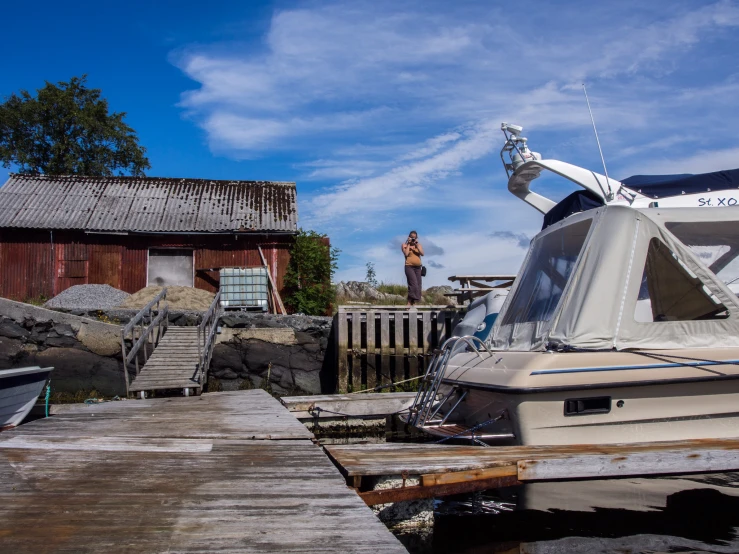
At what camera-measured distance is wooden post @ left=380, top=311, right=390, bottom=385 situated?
45.5ft

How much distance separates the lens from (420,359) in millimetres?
13898

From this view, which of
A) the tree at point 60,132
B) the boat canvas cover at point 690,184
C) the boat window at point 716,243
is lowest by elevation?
the boat window at point 716,243

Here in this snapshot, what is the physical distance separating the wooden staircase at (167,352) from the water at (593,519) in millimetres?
7343

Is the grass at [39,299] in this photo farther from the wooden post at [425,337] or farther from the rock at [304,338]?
the wooden post at [425,337]

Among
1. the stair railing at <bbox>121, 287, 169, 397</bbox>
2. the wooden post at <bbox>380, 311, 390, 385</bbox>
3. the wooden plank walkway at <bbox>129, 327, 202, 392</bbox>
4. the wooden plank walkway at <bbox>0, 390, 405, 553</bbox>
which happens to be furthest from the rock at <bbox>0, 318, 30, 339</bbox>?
the wooden plank walkway at <bbox>0, 390, 405, 553</bbox>

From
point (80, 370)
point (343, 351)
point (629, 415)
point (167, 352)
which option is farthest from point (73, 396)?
point (629, 415)

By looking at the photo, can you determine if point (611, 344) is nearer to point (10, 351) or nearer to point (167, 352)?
point (167, 352)

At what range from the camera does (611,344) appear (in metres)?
5.74

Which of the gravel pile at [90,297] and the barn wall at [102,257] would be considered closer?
the gravel pile at [90,297]

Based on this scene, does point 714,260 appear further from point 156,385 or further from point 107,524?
point 156,385

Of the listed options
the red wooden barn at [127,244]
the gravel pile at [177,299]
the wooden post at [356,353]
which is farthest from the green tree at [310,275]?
the wooden post at [356,353]

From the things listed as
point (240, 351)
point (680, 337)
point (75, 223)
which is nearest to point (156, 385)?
point (240, 351)

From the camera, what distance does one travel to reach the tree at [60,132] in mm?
34750

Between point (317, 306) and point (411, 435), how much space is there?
11076 millimetres
